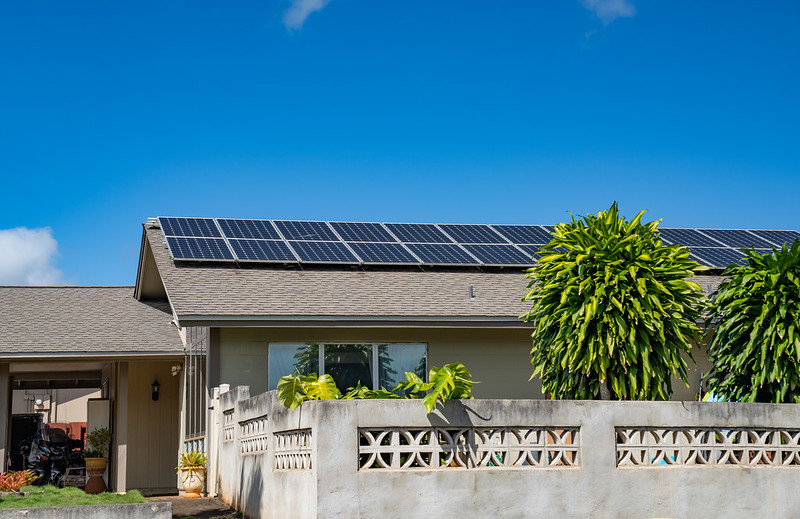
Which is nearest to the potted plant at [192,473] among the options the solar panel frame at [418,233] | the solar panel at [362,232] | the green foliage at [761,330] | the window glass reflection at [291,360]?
the window glass reflection at [291,360]

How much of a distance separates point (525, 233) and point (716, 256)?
4.40 metres

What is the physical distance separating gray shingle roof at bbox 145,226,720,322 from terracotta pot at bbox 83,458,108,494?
5187 millimetres

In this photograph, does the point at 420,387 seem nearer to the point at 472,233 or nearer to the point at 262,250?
the point at 262,250

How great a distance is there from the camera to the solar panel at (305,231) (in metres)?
19.7

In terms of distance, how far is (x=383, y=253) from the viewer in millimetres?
18672

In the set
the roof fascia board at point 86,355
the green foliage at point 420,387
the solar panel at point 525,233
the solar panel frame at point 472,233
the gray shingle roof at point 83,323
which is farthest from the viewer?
the solar panel at point 525,233

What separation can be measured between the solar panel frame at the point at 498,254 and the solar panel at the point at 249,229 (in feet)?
14.2

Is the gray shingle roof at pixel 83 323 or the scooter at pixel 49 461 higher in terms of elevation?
the gray shingle roof at pixel 83 323

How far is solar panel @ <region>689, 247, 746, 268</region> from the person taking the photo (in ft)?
61.9

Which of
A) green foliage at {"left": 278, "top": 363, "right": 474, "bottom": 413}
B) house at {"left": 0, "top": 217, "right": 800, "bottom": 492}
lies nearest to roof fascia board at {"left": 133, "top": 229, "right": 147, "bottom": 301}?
house at {"left": 0, "top": 217, "right": 800, "bottom": 492}

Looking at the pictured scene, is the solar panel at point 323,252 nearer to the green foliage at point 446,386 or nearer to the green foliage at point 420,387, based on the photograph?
the green foliage at point 420,387

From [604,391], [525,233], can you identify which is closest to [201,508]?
[604,391]

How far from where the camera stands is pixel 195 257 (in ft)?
55.2

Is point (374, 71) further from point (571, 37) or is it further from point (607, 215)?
point (607, 215)
